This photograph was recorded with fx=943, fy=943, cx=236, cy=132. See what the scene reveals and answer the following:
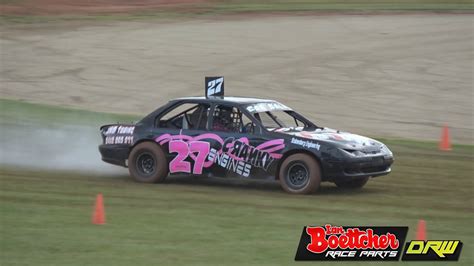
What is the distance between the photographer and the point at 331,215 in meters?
11.6

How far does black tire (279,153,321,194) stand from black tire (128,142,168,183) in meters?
1.95

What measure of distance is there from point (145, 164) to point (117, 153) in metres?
0.49

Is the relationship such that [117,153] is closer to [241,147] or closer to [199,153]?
[199,153]

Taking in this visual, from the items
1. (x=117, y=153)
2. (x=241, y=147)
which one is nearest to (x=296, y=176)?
(x=241, y=147)

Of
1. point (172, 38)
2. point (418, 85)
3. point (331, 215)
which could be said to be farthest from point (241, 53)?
point (331, 215)

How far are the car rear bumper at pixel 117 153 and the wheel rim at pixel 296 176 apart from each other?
272cm

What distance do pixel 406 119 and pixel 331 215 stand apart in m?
11.0

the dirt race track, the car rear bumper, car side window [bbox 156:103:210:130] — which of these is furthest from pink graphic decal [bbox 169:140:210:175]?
the dirt race track

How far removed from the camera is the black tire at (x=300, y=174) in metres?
13.0

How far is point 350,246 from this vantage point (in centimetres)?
927

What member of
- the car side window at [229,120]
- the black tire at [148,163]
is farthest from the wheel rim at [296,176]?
the black tire at [148,163]

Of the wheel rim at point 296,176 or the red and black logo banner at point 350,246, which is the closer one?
the red and black logo banner at point 350,246

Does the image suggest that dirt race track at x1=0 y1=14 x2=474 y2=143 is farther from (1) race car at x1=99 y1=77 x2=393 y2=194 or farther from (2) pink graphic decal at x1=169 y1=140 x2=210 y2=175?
(2) pink graphic decal at x1=169 y1=140 x2=210 y2=175

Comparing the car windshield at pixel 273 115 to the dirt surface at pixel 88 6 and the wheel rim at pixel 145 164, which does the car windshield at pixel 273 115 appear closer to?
the wheel rim at pixel 145 164
